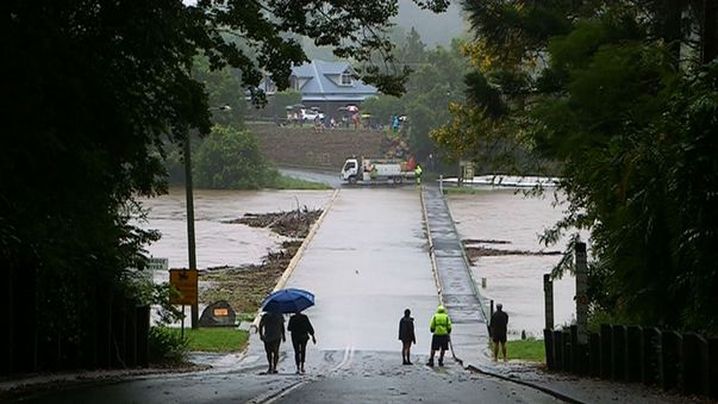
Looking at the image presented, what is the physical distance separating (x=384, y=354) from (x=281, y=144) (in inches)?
3680

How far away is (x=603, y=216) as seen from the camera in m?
21.6

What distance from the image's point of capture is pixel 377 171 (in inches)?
4198

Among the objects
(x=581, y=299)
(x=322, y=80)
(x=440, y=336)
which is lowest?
(x=440, y=336)

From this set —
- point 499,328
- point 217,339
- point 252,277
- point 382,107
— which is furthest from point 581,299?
point 382,107

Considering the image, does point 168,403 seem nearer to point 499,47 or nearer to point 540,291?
point 499,47

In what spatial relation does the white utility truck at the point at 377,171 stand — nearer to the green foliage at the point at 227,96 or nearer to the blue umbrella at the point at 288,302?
the green foliage at the point at 227,96

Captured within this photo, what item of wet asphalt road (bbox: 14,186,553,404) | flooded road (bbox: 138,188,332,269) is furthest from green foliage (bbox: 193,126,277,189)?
wet asphalt road (bbox: 14,186,553,404)

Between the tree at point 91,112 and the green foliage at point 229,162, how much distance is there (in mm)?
76897

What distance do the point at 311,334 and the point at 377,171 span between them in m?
78.1

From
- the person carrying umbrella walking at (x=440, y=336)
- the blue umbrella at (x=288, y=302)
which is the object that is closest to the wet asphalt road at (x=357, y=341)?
the person carrying umbrella walking at (x=440, y=336)

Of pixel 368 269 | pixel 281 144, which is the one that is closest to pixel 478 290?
pixel 368 269

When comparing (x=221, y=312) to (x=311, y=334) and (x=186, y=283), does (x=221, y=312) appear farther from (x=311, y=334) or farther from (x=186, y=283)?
(x=311, y=334)

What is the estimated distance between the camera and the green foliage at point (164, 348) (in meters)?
28.1

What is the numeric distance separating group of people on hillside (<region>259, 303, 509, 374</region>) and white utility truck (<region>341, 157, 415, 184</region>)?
238 feet
